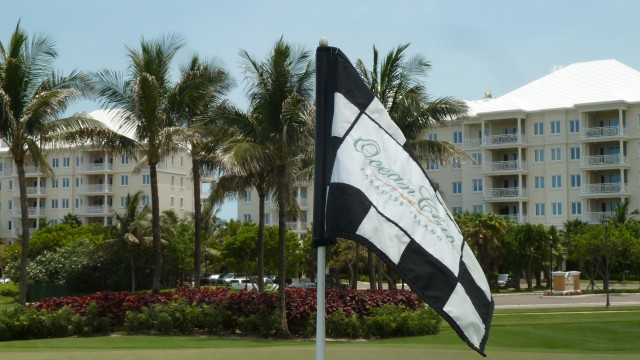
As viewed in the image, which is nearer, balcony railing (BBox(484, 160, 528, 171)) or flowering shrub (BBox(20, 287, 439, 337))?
flowering shrub (BBox(20, 287, 439, 337))

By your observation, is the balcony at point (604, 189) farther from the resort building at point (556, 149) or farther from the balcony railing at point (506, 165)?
the balcony railing at point (506, 165)

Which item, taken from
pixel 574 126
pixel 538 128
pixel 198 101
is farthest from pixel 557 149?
pixel 198 101

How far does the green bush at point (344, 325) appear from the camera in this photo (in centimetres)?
2581

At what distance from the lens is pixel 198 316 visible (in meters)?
27.0

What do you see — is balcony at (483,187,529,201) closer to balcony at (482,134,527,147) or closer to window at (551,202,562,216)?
window at (551,202,562,216)

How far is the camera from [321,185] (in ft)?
18.9

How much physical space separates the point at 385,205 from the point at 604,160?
79808 mm

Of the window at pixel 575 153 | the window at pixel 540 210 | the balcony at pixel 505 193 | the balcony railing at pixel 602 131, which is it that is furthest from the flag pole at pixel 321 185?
the window at pixel 540 210

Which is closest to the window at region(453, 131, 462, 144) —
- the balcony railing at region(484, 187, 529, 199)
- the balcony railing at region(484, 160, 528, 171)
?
the balcony railing at region(484, 160, 528, 171)

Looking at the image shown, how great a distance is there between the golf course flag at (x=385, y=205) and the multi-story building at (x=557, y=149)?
74.6m

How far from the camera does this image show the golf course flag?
5258 millimetres

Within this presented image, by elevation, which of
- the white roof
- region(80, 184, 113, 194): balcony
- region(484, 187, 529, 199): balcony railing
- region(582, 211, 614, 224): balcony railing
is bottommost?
region(582, 211, 614, 224): balcony railing

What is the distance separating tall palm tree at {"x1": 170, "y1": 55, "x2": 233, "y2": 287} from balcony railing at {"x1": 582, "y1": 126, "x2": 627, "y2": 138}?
55.1 m

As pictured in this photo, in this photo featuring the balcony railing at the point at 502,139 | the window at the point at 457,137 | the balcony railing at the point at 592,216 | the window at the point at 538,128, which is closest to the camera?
the balcony railing at the point at 592,216
